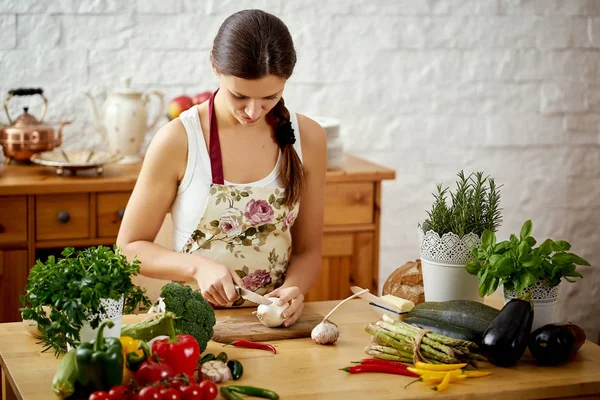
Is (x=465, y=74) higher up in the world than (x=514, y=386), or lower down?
higher up

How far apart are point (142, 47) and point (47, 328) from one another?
6.87 feet

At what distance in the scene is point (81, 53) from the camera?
3570 millimetres

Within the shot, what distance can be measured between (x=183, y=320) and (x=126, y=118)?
67.2 inches

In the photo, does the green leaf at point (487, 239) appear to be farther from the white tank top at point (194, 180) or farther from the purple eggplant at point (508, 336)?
the white tank top at point (194, 180)

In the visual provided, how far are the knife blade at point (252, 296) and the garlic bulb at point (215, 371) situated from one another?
0.25 meters

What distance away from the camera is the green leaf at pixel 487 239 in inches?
80.1

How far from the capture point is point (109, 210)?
10.6ft

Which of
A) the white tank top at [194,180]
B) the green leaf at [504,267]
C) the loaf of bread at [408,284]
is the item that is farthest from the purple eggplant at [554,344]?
the white tank top at [194,180]

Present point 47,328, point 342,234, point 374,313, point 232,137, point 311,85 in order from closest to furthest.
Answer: point 47,328 → point 374,313 → point 232,137 → point 342,234 → point 311,85

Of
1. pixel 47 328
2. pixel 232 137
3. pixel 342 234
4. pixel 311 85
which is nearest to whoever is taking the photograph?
pixel 47 328

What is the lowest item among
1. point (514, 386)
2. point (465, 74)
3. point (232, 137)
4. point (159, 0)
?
point (514, 386)

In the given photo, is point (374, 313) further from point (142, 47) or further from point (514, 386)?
point (142, 47)

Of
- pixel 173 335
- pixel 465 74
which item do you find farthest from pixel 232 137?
pixel 465 74

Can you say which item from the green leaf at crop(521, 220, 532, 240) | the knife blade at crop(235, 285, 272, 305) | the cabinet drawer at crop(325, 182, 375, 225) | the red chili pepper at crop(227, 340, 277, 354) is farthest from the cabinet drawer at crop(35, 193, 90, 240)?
the green leaf at crop(521, 220, 532, 240)
